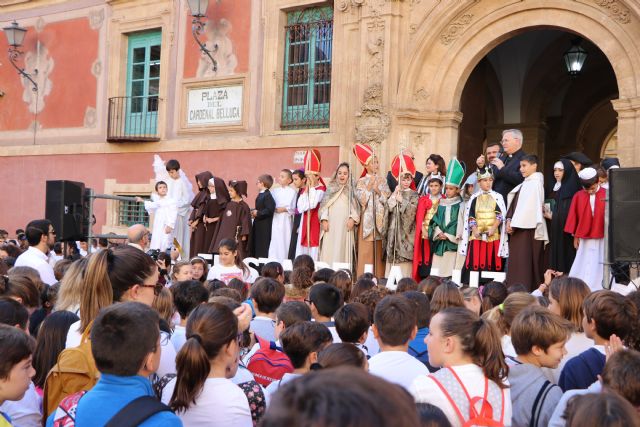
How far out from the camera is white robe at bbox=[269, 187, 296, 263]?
12977mm

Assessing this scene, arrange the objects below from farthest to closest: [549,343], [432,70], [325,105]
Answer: [325,105] → [432,70] → [549,343]

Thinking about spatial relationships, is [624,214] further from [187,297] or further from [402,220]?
[187,297]

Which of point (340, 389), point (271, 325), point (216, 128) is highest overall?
point (216, 128)

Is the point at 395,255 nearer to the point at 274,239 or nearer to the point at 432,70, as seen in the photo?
the point at 274,239

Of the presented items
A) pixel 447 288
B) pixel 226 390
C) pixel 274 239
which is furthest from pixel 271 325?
pixel 274 239

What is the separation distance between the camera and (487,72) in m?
17.1

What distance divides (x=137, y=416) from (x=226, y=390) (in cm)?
64

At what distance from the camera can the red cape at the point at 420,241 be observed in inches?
436

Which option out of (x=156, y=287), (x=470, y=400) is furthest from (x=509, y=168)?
(x=470, y=400)

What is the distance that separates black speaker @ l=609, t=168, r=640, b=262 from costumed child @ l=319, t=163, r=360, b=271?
4.36 metres

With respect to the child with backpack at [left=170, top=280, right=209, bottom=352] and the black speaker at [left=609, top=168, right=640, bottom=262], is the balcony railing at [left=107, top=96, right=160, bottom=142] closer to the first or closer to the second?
the black speaker at [left=609, top=168, right=640, bottom=262]

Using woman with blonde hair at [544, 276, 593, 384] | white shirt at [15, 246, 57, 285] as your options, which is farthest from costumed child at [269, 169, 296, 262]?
woman with blonde hair at [544, 276, 593, 384]

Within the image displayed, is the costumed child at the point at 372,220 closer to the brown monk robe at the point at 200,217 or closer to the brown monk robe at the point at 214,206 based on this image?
the brown monk robe at the point at 214,206

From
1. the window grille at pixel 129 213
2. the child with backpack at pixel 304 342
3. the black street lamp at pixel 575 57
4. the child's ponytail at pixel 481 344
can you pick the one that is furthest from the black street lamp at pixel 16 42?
the child's ponytail at pixel 481 344
